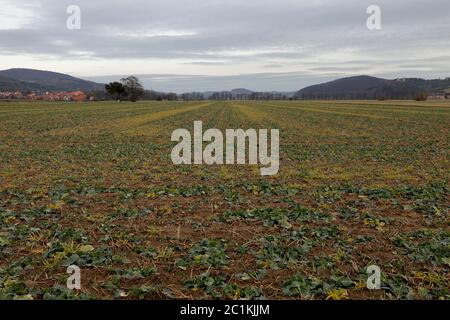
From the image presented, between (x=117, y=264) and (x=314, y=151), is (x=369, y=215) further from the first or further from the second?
(x=314, y=151)

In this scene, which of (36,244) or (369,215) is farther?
(369,215)

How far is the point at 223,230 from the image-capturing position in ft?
29.9

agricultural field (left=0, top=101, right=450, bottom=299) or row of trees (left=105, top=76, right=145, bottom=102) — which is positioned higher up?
row of trees (left=105, top=76, right=145, bottom=102)

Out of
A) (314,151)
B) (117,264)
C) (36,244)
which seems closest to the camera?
(117,264)

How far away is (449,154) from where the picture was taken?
829 inches

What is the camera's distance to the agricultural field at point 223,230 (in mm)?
6430

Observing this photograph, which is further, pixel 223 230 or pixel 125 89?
pixel 125 89

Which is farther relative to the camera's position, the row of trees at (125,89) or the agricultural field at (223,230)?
the row of trees at (125,89)

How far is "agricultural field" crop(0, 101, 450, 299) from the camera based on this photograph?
6.43m

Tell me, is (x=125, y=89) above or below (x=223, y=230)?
above

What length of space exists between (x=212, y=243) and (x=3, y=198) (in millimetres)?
7050

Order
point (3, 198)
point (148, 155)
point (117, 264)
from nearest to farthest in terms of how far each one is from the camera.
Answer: point (117, 264) → point (3, 198) → point (148, 155)

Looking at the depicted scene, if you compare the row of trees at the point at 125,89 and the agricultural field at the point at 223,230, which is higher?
the row of trees at the point at 125,89

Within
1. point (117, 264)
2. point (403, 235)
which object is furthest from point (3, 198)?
point (403, 235)
